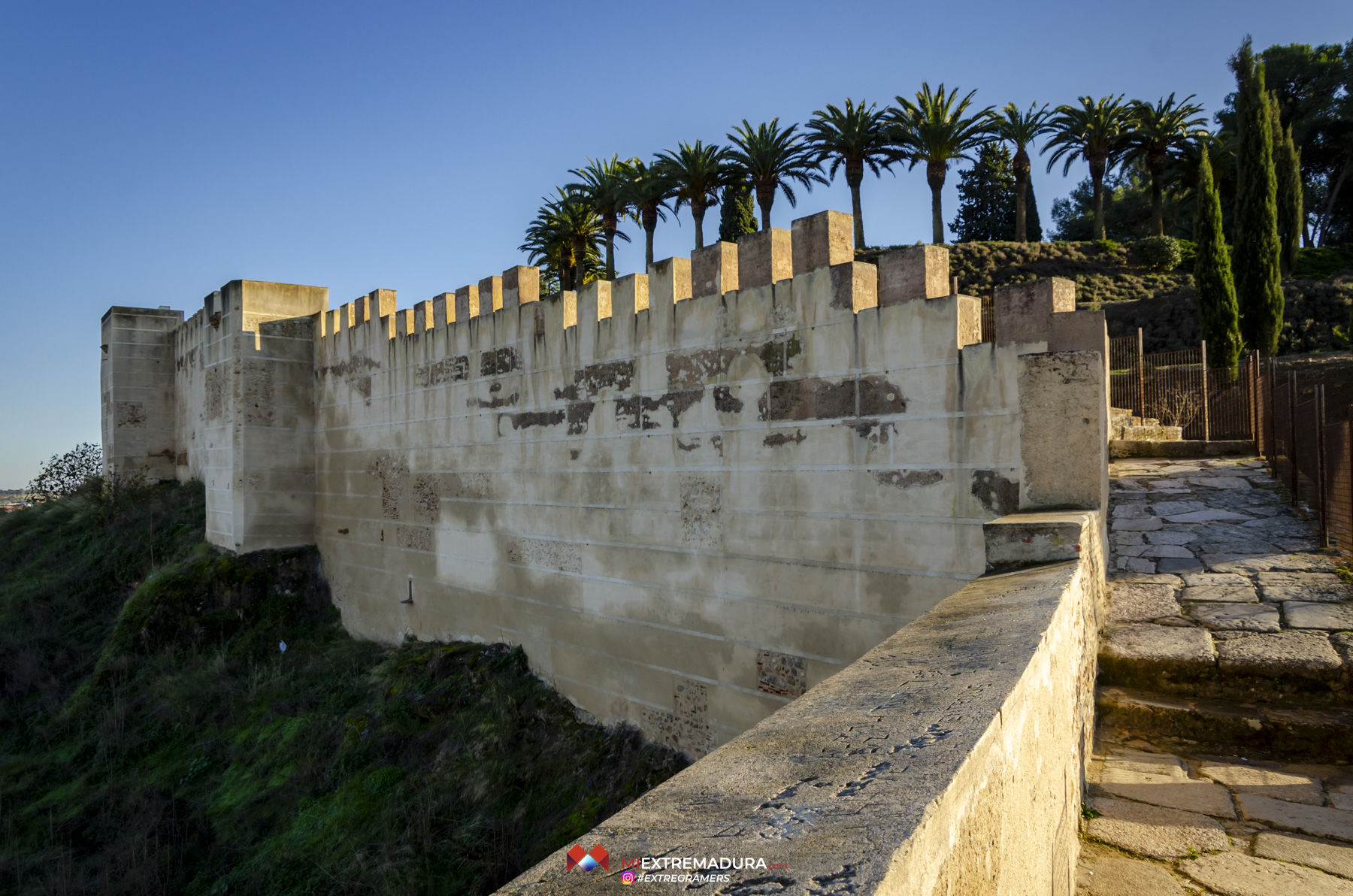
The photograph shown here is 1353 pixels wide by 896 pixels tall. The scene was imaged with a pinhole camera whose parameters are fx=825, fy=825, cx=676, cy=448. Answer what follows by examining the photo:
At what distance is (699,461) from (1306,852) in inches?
160

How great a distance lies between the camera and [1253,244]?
18.9 metres

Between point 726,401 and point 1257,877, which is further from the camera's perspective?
point 726,401

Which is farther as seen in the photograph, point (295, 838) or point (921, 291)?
point (295, 838)

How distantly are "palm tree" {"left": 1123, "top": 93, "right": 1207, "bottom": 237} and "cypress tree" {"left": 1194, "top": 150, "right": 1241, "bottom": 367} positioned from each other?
1230 cm

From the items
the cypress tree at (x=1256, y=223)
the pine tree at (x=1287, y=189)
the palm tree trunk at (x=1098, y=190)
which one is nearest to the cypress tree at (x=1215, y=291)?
the cypress tree at (x=1256, y=223)

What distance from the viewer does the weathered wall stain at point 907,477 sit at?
14.8 ft

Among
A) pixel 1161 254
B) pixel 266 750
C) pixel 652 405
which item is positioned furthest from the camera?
pixel 1161 254

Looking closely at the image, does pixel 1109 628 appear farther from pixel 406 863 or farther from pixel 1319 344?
pixel 1319 344

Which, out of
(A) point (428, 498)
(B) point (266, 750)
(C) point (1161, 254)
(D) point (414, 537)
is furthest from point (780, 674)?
(C) point (1161, 254)

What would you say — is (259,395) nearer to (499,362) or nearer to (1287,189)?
(499,362)

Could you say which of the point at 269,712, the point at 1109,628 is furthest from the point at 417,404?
the point at 1109,628

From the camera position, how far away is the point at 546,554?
7.25m

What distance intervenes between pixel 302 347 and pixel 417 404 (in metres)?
2.98

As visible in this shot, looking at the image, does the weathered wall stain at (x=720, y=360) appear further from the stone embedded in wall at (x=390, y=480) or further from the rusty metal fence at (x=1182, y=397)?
the rusty metal fence at (x=1182, y=397)
